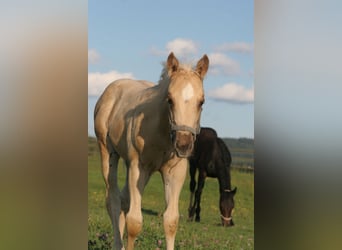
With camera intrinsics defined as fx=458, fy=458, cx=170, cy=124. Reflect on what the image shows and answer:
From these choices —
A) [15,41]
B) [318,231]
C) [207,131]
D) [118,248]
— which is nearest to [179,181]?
[118,248]

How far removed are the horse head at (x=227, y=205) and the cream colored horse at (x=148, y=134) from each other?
3009 millimetres

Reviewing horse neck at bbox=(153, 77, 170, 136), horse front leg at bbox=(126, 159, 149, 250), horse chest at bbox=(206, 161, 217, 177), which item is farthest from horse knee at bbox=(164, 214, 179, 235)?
horse chest at bbox=(206, 161, 217, 177)

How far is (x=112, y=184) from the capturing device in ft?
15.6

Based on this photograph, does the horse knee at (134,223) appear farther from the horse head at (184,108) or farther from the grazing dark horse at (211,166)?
the grazing dark horse at (211,166)

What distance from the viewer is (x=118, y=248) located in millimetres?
4609

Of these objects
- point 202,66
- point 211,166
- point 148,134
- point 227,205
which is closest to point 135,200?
point 148,134

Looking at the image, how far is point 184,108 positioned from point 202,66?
446 millimetres

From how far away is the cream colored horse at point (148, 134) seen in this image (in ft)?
10.5

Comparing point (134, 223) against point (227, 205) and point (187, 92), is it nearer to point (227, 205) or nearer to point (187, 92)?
point (187, 92)

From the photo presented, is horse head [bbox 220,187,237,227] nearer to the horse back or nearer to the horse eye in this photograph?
the horse back

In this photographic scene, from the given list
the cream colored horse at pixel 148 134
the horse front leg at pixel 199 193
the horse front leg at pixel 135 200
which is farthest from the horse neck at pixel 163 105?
the horse front leg at pixel 199 193

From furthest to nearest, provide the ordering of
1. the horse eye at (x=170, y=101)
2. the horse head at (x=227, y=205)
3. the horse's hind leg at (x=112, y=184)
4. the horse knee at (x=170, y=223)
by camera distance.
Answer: the horse head at (x=227, y=205)
the horse's hind leg at (x=112, y=184)
the horse knee at (x=170, y=223)
the horse eye at (x=170, y=101)

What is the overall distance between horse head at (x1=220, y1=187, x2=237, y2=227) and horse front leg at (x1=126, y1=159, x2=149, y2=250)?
3.62m

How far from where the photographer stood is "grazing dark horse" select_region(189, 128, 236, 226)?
26.2 ft
